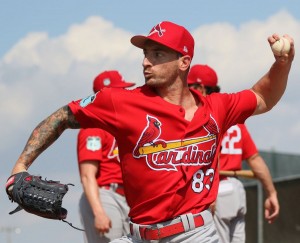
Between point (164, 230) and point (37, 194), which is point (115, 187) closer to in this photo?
point (164, 230)

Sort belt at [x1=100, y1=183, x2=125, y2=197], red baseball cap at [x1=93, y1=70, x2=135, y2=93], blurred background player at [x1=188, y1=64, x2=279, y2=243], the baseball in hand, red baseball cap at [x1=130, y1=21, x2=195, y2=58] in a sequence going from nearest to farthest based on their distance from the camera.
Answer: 1. red baseball cap at [x1=130, y1=21, x2=195, y2=58]
2. the baseball in hand
3. belt at [x1=100, y1=183, x2=125, y2=197]
4. red baseball cap at [x1=93, y1=70, x2=135, y2=93]
5. blurred background player at [x1=188, y1=64, x2=279, y2=243]

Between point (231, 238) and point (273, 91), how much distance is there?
147 inches

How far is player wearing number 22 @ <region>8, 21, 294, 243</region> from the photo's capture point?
7.12 meters

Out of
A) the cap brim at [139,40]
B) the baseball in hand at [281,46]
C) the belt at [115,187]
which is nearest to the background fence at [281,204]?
the belt at [115,187]

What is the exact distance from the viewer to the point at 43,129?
23.4 feet

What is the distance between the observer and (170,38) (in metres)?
7.39

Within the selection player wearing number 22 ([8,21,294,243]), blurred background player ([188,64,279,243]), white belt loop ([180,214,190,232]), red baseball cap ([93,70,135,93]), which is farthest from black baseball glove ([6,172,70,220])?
blurred background player ([188,64,279,243])

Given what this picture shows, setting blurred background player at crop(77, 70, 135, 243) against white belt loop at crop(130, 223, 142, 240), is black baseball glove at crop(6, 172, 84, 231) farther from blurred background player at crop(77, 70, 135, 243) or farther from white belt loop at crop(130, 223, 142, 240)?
blurred background player at crop(77, 70, 135, 243)

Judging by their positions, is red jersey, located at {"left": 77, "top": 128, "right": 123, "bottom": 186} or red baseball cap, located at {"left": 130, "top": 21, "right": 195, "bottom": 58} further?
red jersey, located at {"left": 77, "top": 128, "right": 123, "bottom": 186}

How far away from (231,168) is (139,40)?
3878 millimetres

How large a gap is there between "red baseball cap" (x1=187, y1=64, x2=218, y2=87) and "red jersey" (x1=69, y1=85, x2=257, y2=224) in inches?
150

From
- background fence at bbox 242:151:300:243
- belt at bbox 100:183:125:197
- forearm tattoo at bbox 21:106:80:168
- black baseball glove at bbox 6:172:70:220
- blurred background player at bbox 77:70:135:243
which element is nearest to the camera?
black baseball glove at bbox 6:172:70:220

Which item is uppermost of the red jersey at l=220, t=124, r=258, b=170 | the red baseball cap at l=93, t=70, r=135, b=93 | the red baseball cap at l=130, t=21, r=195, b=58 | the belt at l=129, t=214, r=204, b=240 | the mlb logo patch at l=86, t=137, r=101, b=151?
the red baseball cap at l=93, t=70, r=135, b=93

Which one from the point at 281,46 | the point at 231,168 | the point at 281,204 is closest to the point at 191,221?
the point at 281,46
